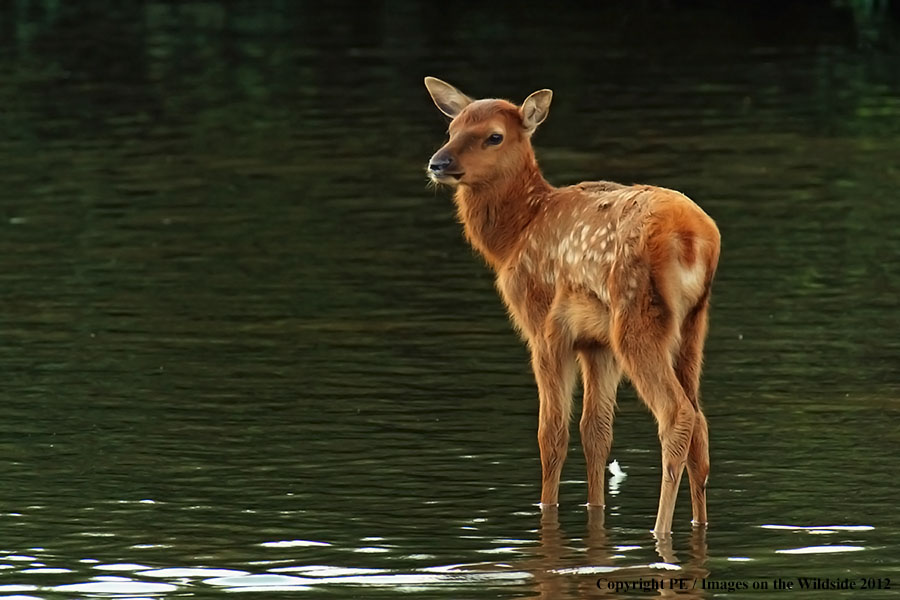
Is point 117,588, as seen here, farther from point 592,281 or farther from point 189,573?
point 592,281

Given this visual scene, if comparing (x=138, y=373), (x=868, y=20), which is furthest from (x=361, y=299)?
(x=868, y=20)

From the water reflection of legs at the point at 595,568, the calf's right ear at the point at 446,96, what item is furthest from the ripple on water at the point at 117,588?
the calf's right ear at the point at 446,96

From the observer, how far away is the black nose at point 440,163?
11.2 m

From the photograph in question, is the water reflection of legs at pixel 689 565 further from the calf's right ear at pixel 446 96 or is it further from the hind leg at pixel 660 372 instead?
the calf's right ear at pixel 446 96

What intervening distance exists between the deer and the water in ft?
1.42

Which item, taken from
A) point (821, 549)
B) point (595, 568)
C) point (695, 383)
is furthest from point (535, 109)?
point (821, 549)

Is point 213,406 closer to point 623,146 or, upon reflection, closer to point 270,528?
point 270,528

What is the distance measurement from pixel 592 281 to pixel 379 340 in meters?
4.92

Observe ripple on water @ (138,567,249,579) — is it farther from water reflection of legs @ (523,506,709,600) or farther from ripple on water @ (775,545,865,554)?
ripple on water @ (775,545,865,554)

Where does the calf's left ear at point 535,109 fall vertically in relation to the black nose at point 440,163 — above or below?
above

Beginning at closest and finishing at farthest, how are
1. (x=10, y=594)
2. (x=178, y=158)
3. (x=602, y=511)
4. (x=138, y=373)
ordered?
(x=10, y=594)
(x=602, y=511)
(x=138, y=373)
(x=178, y=158)

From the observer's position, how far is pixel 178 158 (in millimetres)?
24078

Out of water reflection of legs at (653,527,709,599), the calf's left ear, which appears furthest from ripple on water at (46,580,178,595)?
the calf's left ear

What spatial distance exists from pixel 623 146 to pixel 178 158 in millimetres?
4838
